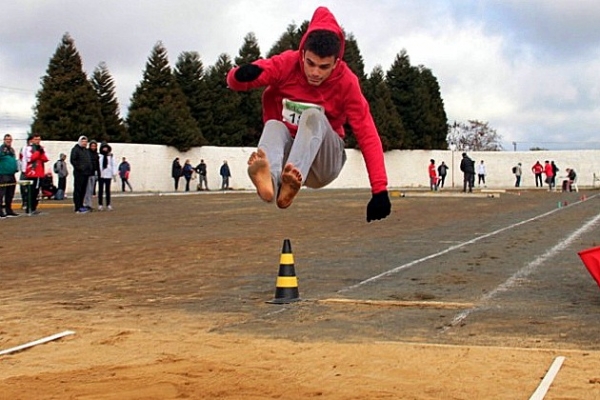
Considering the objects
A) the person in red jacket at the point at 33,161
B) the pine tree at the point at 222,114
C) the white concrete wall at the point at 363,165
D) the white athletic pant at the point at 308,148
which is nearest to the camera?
the white athletic pant at the point at 308,148

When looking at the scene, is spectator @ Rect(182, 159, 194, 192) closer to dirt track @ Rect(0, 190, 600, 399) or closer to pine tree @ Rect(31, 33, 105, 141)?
pine tree @ Rect(31, 33, 105, 141)

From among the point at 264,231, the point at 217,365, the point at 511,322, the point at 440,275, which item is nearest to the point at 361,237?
the point at 264,231

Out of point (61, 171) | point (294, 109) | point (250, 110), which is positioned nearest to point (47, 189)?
point (61, 171)

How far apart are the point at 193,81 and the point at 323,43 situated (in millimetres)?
24634

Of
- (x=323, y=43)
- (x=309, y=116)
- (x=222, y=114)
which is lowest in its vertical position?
(x=309, y=116)

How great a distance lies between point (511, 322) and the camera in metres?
8.99

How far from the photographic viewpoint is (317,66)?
251 inches

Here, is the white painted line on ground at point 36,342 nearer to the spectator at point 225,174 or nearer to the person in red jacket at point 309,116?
the person in red jacket at point 309,116

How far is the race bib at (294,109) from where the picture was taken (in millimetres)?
6633

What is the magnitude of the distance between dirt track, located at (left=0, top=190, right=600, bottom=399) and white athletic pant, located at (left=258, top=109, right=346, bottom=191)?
1.61m

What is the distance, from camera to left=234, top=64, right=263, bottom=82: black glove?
6352 mm

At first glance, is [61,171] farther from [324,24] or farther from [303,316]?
[324,24]

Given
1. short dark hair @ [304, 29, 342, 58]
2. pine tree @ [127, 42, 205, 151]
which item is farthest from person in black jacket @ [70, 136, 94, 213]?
short dark hair @ [304, 29, 342, 58]

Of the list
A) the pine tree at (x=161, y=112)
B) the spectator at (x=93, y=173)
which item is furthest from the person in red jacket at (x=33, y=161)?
the pine tree at (x=161, y=112)
